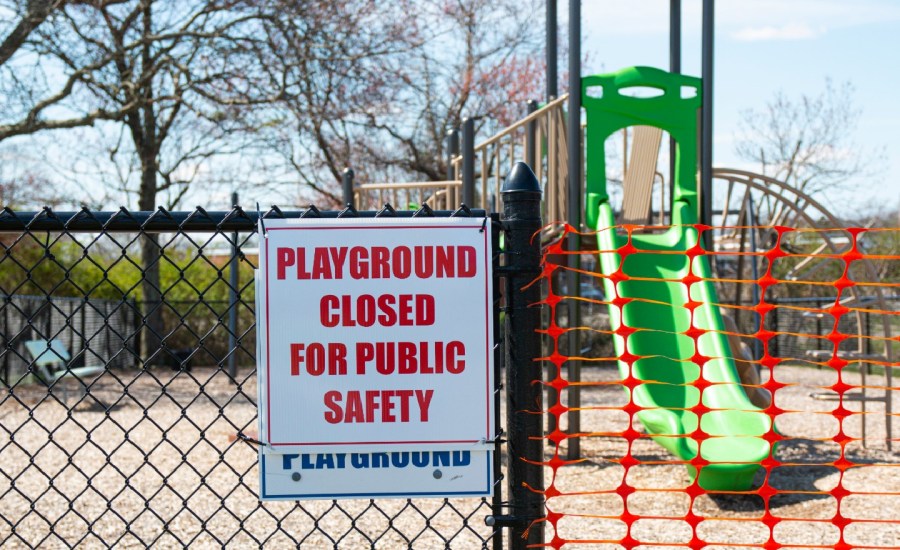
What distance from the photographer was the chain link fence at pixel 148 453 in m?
2.33

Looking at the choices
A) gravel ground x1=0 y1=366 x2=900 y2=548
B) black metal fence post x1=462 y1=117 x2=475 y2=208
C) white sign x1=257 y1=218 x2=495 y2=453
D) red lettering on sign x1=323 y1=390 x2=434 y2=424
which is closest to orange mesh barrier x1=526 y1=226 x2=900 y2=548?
gravel ground x1=0 y1=366 x2=900 y2=548

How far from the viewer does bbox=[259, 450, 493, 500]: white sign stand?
204cm

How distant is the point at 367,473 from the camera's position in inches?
80.9

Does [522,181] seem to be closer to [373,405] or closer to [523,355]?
[523,355]

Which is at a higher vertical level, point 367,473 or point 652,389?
point 367,473

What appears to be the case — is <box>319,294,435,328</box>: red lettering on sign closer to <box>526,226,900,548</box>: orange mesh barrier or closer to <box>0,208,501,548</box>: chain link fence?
<box>0,208,501,548</box>: chain link fence

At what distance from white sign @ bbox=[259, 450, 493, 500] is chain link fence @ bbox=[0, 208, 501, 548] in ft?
0.49

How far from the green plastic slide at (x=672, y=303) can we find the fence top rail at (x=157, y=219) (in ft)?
12.9

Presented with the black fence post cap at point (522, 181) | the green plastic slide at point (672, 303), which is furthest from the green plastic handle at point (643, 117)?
the black fence post cap at point (522, 181)

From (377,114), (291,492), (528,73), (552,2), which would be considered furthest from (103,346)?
(291,492)

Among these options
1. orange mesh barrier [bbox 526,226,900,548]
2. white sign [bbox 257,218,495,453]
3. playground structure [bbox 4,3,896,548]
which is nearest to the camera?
white sign [bbox 257,218,495,453]

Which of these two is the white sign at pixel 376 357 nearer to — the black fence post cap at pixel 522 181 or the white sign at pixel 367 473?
the white sign at pixel 367 473

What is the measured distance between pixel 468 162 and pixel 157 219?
5.64 metres

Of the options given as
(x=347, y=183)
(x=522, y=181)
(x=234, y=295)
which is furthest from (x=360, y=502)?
(x=234, y=295)
